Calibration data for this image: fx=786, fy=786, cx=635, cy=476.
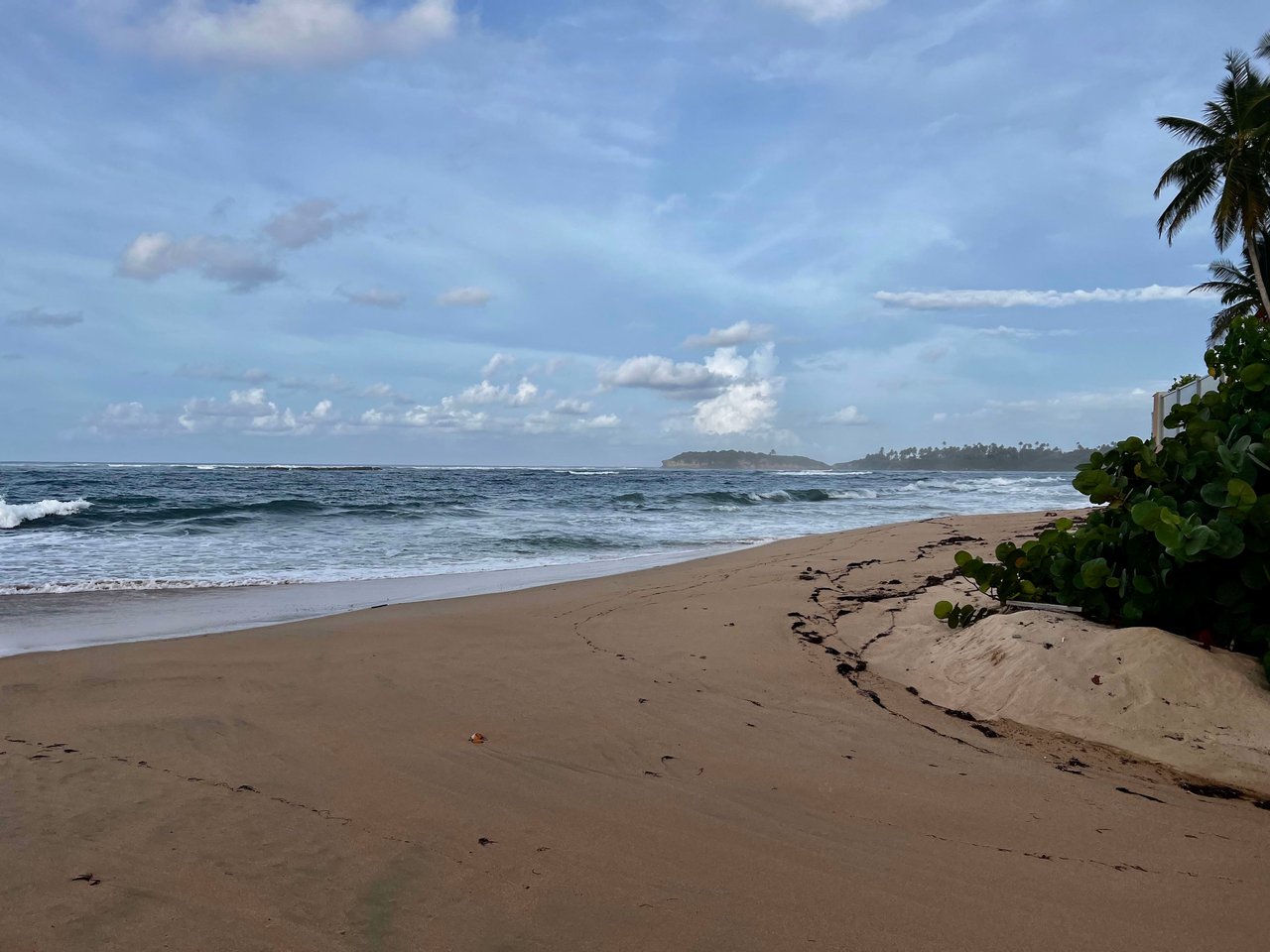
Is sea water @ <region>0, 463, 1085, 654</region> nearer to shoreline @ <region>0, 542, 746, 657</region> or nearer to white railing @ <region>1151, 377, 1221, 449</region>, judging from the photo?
shoreline @ <region>0, 542, 746, 657</region>

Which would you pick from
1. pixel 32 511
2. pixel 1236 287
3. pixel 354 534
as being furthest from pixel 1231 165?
pixel 32 511

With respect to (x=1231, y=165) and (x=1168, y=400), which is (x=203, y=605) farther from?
(x=1231, y=165)

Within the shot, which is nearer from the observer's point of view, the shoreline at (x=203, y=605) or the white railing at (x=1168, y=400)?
the shoreline at (x=203, y=605)

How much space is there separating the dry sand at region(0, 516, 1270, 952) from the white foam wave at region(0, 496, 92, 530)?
49.5 ft

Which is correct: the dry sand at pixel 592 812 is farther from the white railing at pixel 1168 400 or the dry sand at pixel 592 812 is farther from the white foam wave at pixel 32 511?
the white foam wave at pixel 32 511

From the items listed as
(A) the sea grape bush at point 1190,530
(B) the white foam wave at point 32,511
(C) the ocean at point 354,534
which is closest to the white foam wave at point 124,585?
(C) the ocean at point 354,534

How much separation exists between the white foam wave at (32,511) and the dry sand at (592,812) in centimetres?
1510

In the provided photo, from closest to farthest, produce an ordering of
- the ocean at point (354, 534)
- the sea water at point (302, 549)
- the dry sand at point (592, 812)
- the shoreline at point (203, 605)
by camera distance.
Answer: the dry sand at point (592, 812), the shoreline at point (203, 605), the sea water at point (302, 549), the ocean at point (354, 534)

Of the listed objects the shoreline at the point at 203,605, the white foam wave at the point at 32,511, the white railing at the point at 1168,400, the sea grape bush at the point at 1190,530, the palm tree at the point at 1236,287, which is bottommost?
the shoreline at the point at 203,605

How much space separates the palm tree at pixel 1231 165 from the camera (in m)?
21.6

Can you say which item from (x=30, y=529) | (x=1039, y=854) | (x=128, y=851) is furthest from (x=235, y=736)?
(x=30, y=529)

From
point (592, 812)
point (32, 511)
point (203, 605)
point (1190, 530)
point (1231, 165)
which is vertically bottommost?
point (203, 605)

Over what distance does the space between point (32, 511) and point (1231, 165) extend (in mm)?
31744

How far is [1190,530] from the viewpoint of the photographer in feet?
9.97
